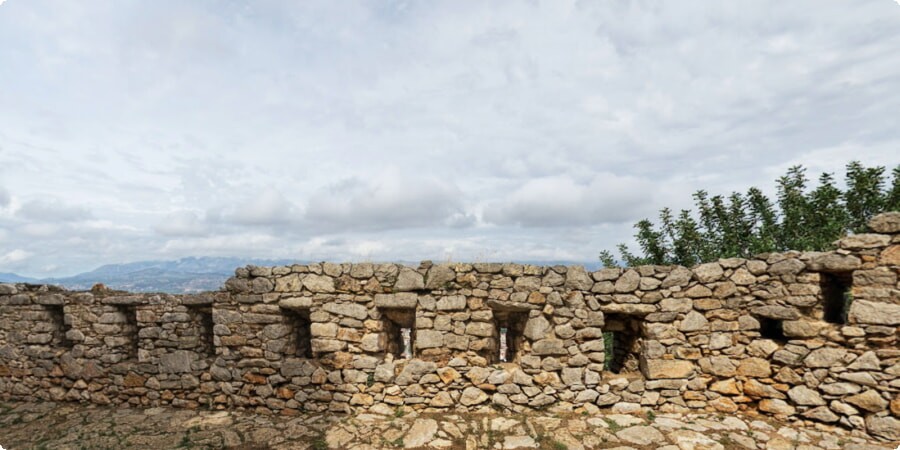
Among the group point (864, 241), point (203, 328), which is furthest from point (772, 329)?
point (203, 328)

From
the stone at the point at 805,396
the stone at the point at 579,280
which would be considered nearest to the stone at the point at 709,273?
the stone at the point at 579,280

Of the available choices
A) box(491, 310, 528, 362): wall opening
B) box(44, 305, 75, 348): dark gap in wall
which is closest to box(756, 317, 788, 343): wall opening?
box(491, 310, 528, 362): wall opening

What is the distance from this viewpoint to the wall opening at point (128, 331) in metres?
8.84

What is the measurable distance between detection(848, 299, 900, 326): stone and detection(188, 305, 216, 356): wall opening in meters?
12.4

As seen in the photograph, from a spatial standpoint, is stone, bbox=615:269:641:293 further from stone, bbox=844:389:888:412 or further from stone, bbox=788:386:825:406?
stone, bbox=844:389:888:412

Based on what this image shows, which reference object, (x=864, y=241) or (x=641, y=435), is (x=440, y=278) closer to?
(x=641, y=435)

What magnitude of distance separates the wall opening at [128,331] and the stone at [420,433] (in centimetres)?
693

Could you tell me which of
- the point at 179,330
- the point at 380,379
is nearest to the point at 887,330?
the point at 380,379

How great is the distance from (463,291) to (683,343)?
14.1 ft

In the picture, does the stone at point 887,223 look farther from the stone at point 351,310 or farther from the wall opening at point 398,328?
the stone at point 351,310

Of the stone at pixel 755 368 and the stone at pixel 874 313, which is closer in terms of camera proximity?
the stone at pixel 874 313

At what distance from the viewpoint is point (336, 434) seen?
7.15 m

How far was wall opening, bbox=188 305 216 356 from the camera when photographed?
8.64 m

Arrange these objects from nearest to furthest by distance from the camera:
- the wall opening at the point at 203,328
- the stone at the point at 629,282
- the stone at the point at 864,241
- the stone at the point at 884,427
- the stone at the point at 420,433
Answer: the stone at the point at 884,427, the stone at the point at 864,241, the stone at the point at 420,433, the stone at the point at 629,282, the wall opening at the point at 203,328
